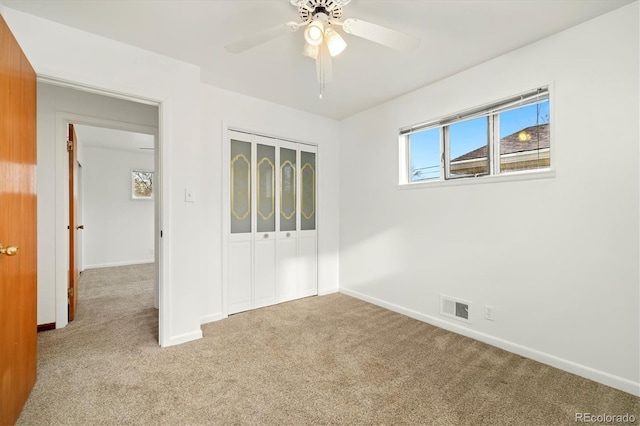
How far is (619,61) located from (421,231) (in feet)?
6.07

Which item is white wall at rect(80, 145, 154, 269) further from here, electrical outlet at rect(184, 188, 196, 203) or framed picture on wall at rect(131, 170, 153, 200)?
electrical outlet at rect(184, 188, 196, 203)

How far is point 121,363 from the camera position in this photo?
2.11m

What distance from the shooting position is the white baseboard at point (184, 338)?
7.86 ft

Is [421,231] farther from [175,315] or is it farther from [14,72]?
[14,72]

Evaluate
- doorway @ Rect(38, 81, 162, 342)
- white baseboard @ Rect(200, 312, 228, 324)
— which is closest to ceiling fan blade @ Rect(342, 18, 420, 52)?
doorway @ Rect(38, 81, 162, 342)

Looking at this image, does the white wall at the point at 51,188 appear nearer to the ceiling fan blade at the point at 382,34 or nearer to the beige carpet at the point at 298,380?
the beige carpet at the point at 298,380

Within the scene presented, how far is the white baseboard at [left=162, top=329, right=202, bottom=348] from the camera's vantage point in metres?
2.40

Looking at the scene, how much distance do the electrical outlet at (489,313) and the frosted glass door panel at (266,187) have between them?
7.70 feet

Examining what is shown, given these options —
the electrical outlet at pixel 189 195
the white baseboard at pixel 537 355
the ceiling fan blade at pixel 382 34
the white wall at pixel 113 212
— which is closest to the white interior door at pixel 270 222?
the electrical outlet at pixel 189 195

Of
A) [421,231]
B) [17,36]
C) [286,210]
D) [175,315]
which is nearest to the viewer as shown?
[17,36]

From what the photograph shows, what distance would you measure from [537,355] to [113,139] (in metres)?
6.54

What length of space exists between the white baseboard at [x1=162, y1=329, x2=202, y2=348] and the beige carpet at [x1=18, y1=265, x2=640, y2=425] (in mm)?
59

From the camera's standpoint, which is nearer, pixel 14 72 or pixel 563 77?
pixel 14 72

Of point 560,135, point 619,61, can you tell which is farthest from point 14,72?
point 619,61
